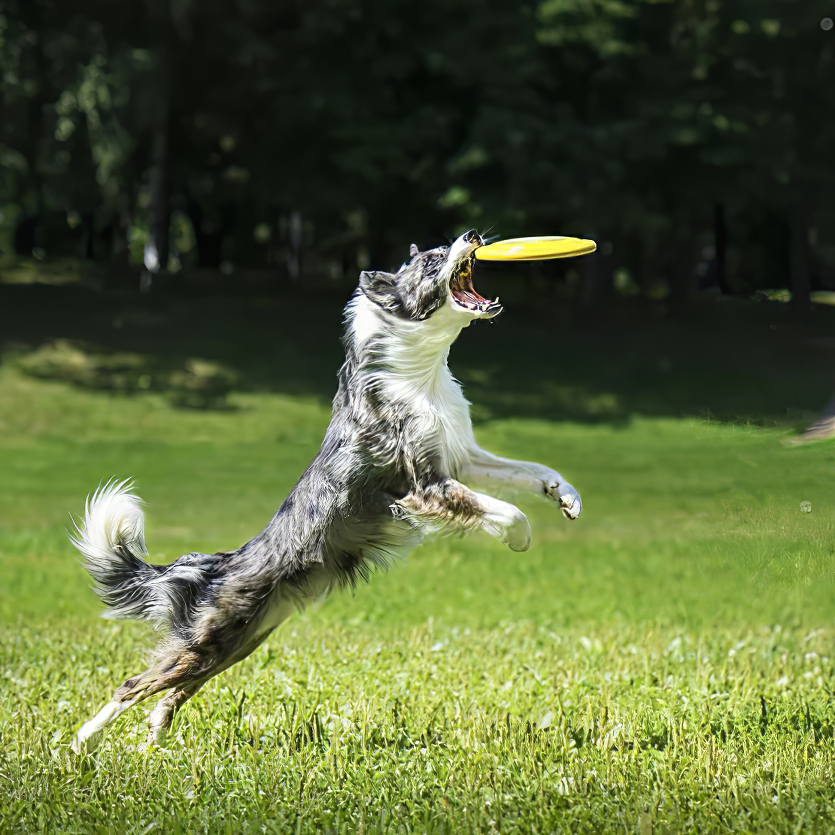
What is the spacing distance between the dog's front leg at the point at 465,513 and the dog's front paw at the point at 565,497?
203 millimetres

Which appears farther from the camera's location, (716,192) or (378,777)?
(716,192)

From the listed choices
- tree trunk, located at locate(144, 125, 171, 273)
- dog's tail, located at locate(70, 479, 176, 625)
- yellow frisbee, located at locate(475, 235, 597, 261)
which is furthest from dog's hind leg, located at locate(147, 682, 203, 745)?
tree trunk, located at locate(144, 125, 171, 273)

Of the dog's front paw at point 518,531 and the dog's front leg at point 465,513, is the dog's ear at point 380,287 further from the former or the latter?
the dog's front paw at point 518,531

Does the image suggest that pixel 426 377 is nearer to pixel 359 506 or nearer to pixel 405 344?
pixel 405 344

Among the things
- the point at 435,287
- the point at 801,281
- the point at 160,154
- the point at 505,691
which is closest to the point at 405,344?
the point at 435,287

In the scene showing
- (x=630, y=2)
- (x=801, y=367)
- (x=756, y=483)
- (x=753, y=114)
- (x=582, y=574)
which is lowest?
(x=582, y=574)

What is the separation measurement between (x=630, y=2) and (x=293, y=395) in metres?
9.28

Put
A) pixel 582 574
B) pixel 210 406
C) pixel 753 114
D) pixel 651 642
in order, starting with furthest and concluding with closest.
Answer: pixel 753 114 < pixel 210 406 < pixel 582 574 < pixel 651 642

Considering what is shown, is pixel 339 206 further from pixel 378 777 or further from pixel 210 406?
pixel 378 777

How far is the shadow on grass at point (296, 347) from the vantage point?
55.4 ft

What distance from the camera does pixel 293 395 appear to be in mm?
17125

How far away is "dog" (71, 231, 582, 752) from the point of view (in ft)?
14.2

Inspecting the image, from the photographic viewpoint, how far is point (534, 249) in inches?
166

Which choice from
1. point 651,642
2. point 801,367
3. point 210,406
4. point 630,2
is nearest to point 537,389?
point 210,406
